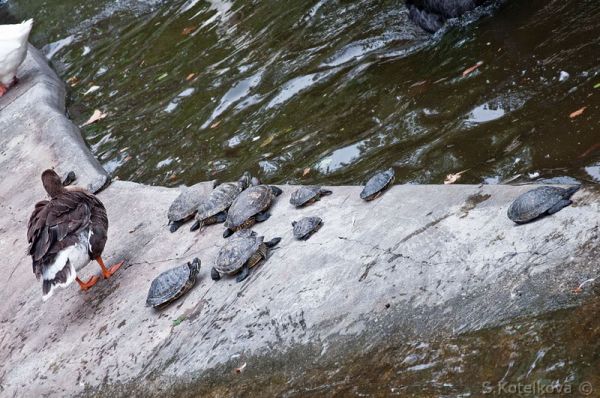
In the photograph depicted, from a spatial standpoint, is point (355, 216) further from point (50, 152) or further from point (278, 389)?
point (50, 152)

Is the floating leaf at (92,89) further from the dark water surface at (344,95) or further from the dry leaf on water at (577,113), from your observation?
the dry leaf on water at (577,113)

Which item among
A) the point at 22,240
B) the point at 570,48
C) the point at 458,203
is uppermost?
the point at 22,240

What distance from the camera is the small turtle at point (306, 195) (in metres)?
5.25

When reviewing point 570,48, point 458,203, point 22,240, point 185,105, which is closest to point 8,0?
point 185,105

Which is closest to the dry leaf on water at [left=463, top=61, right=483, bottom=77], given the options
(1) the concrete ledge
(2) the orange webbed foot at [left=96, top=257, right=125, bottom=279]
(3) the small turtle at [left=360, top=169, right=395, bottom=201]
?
(1) the concrete ledge

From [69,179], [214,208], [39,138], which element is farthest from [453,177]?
[39,138]

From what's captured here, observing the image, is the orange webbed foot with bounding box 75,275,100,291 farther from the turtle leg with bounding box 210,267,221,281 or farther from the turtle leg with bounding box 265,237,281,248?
the turtle leg with bounding box 265,237,281,248

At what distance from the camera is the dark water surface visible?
227 inches

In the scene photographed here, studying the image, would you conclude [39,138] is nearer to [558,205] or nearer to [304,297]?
[304,297]

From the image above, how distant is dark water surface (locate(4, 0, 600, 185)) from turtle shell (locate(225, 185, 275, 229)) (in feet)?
3.24

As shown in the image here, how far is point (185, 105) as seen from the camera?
9250mm

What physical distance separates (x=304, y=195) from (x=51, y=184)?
6.72 feet

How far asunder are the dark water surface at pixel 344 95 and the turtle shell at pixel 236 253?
163 centimetres

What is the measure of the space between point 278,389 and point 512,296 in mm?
1302
